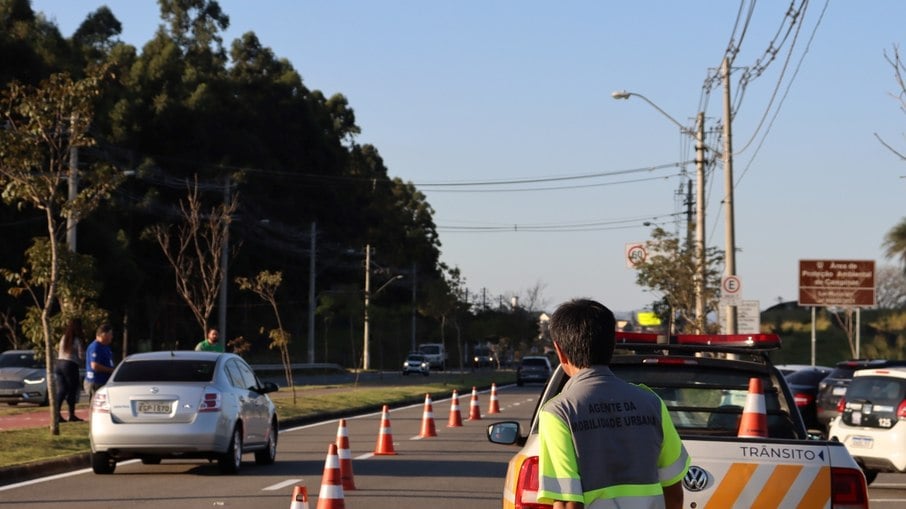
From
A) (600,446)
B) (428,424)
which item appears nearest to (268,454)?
(428,424)

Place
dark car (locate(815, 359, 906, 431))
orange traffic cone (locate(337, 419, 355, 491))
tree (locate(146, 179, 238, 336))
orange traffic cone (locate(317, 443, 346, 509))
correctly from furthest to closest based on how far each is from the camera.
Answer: tree (locate(146, 179, 238, 336)) < dark car (locate(815, 359, 906, 431)) < orange traffic cone (locate(337, 419, 355, 491)) < orange traffic cone (locate(317, 443, 346, 509))

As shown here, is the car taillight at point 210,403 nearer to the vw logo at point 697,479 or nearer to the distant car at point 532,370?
the vw logo at point 697,479

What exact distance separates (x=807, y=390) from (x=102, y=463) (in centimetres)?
1661

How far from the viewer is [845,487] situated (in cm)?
678

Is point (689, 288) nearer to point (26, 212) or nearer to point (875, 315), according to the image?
point (26, 212)

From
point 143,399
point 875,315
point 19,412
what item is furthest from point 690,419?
point 875,315

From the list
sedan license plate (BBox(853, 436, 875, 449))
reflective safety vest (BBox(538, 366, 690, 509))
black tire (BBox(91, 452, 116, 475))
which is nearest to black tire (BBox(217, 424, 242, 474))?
black tire (BBox(91, 452, 116, 475))

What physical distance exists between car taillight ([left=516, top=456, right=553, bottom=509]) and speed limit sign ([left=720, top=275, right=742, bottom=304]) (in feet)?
89.4

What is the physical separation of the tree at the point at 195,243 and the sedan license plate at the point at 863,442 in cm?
2215

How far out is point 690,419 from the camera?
8.91 m

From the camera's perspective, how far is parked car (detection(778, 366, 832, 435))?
29344 millimetres

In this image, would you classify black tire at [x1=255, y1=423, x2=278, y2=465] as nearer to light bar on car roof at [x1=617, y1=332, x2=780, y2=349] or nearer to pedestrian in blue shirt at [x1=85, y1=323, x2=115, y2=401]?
pedestrian in blue shirt at [x1=85, y1=323, x2=115, y2=401]

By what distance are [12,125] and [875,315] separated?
75549 mm

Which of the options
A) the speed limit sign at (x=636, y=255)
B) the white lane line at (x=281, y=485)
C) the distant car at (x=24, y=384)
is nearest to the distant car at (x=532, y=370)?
the speed limit sign at (x=636, y=255)
